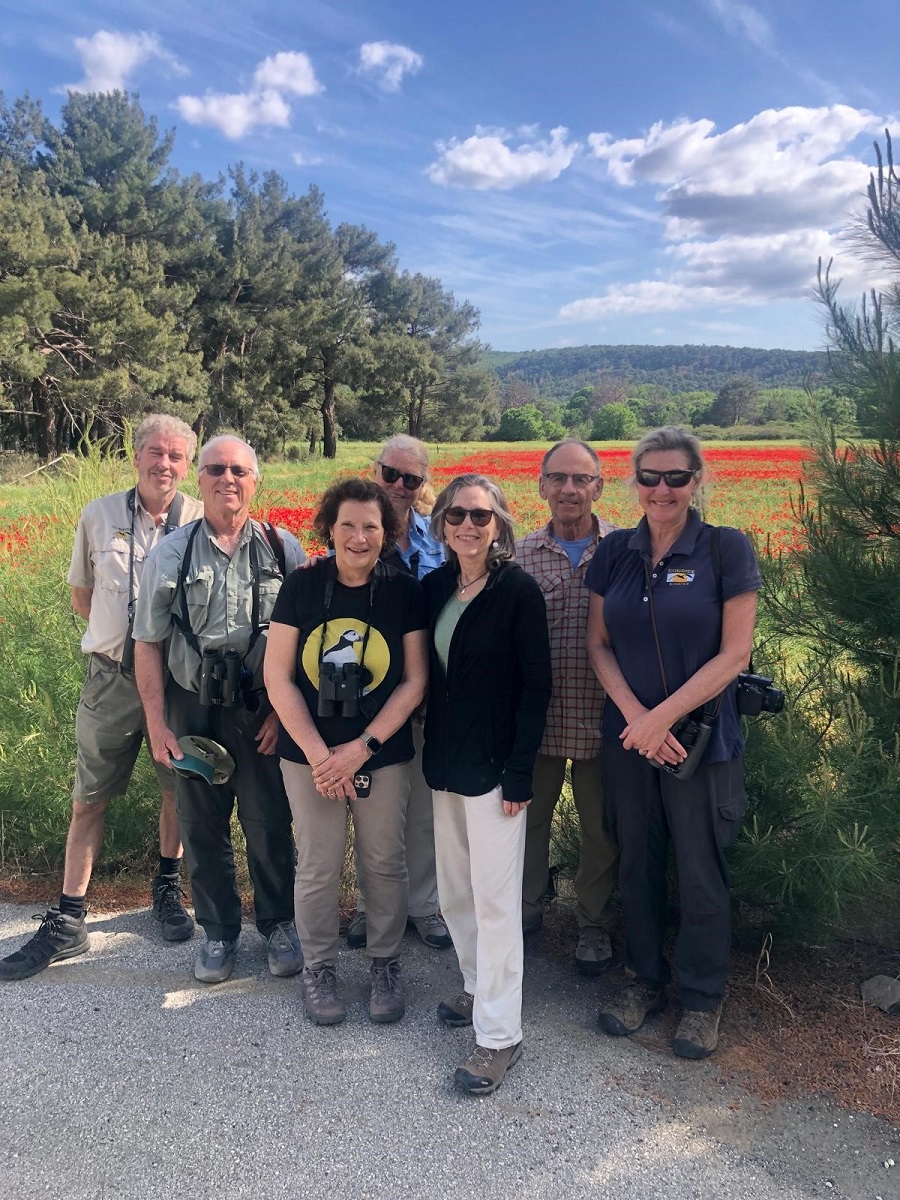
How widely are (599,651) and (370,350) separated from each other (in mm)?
46004

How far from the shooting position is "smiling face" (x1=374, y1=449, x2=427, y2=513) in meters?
4.11

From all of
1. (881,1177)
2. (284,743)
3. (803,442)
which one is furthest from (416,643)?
(881,1177)

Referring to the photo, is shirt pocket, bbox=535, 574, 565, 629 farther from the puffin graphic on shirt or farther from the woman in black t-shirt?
the puffin graphic on shirt

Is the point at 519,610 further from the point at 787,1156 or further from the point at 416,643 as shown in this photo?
the point at 787,1156

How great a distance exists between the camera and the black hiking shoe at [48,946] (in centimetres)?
374

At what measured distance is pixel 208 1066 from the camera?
313 centimetres

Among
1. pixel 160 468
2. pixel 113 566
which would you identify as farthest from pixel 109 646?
pixel 160 468

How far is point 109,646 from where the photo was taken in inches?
153

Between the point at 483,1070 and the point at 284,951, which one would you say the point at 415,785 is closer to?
the point at 284,951

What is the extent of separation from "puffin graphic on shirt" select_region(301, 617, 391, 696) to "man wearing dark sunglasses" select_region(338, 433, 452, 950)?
2.52 feet

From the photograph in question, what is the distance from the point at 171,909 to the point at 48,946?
1.91 feet

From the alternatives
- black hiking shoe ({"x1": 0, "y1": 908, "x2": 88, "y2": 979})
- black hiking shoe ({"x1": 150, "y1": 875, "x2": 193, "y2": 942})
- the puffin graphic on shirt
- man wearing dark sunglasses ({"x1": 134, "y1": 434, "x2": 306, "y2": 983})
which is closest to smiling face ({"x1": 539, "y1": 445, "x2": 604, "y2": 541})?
the puffin graphic on shirt

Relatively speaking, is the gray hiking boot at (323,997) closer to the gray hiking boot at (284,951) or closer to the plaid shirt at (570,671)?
the gray hiking boot at (284,951)

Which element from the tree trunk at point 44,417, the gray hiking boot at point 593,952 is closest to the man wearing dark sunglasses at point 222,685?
the gray hiking boot at point 593,952
